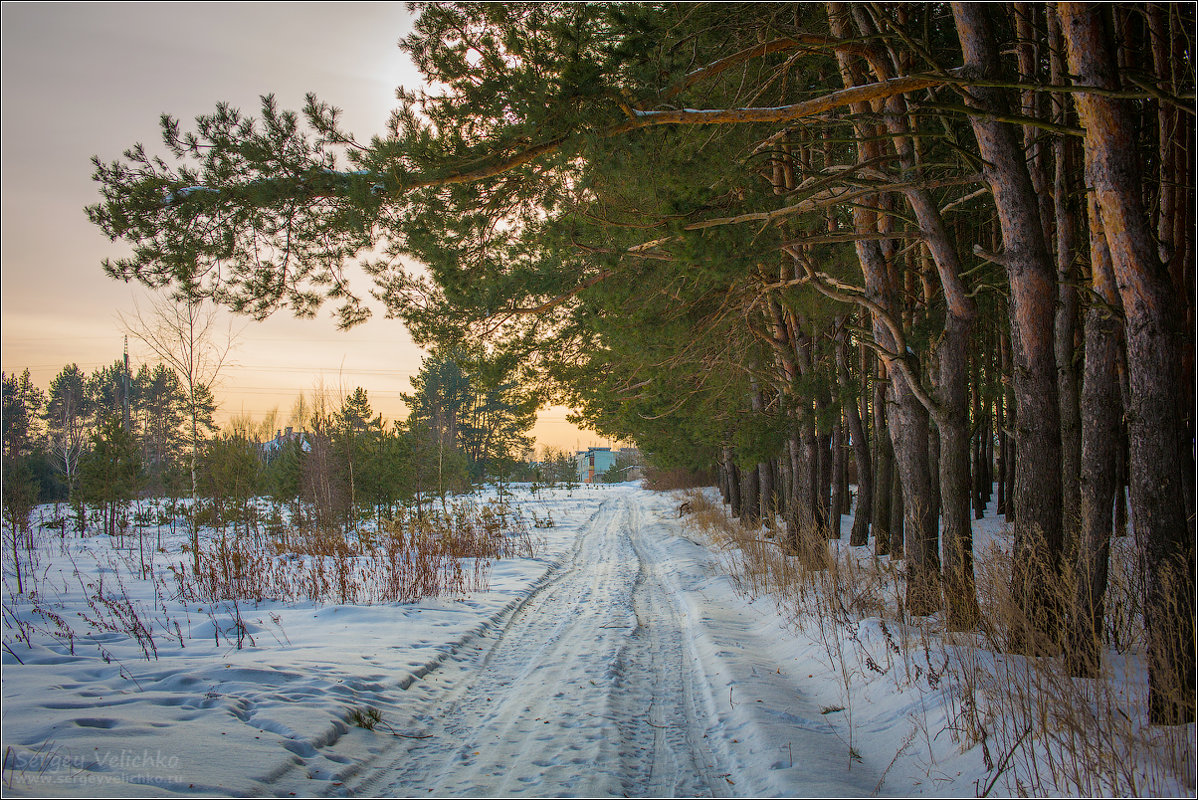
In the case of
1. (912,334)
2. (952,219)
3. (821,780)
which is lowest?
(821,780)

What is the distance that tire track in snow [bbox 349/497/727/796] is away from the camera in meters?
3.05

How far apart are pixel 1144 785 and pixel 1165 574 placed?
3.96 ft

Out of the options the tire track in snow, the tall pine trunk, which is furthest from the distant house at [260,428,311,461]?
the tall pine trunk

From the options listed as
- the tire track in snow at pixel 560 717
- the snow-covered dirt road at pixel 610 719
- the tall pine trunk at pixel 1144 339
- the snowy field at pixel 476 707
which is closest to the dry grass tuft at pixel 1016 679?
the snowy field at pixel 476 707

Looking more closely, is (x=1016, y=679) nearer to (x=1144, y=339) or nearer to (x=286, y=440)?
(x=1144, y=339)

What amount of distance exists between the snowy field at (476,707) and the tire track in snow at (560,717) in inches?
0.7

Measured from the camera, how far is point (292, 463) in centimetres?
2133

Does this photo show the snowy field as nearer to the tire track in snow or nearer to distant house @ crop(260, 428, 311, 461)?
the tire track in snow

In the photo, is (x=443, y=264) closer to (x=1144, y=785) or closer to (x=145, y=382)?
(x=1144, y=785)

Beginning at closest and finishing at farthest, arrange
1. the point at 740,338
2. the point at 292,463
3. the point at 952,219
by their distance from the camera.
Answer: the point at 952,219
the point at 740,338
the point at 292,463

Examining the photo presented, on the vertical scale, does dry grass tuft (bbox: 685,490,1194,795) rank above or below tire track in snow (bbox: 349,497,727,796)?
above

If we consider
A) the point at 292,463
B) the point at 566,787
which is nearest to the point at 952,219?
the point at 566,787

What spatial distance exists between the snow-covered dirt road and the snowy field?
2cm

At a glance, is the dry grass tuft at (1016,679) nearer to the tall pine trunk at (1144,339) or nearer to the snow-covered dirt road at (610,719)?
the tall pine trunk at (1144,339)
